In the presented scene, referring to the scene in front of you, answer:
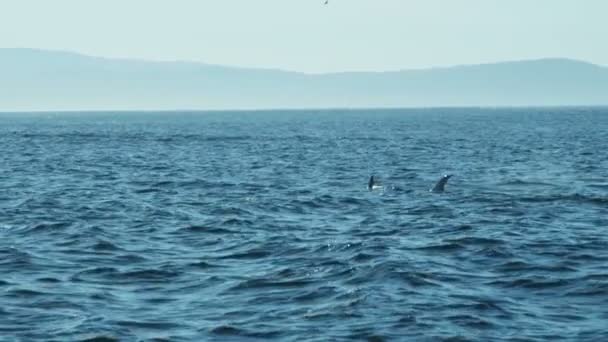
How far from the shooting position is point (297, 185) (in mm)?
41625

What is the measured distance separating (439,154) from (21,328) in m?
52.5

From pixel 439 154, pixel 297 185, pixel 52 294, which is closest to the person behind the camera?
pixel 52 294

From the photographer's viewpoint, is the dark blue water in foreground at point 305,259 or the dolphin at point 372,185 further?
the dolphin at point 372,185

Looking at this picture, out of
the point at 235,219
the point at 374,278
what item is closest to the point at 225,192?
the point at 235,219

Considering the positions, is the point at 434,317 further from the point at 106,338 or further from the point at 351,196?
the point at 351,196

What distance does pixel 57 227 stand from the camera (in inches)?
1066

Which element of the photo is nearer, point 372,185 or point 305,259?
point 305,259

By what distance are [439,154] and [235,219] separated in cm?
3921

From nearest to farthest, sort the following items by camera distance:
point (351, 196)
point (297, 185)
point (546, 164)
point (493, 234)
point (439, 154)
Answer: point (493, 234), point (351, 196), point (297, 185), point (546, 164), point (439, 154)

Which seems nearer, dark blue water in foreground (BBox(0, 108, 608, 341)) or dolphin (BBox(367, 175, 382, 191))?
dark blue water in foreground (BBox(0, 108, 608, 341))

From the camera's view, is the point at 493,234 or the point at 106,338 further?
the point at 493,234

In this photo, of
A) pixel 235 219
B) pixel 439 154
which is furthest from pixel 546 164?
pixel 235 219

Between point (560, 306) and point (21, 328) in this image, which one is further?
point (560, 306)

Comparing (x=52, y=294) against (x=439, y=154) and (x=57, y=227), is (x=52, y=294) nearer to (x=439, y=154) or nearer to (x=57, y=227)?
(x=57, y=227)
